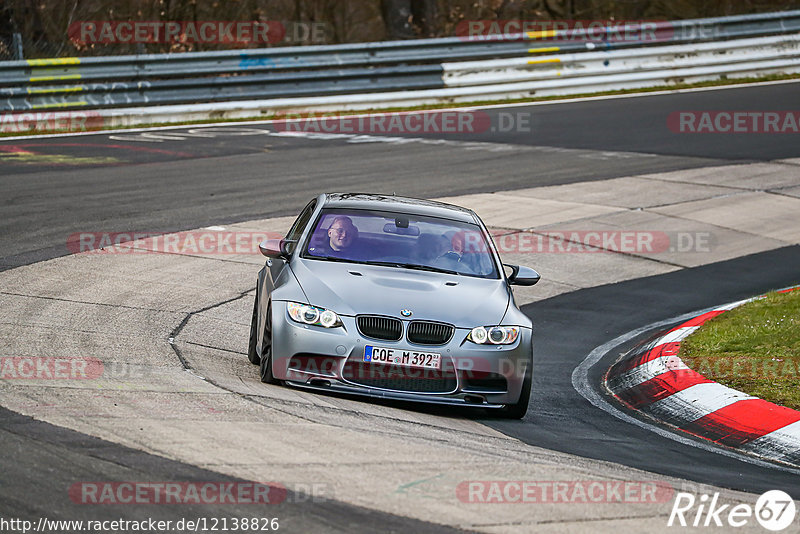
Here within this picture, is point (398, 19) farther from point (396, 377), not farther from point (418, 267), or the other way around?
point (396, 377)

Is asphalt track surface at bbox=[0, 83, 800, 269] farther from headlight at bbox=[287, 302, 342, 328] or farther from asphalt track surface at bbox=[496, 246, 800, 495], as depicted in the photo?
headlight at bbox=[287, 302, 342, 328]

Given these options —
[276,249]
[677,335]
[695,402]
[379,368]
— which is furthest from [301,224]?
[677,335]

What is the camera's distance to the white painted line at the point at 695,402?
863cm

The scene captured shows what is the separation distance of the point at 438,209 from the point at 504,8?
28225 mm

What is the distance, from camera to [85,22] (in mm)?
29750

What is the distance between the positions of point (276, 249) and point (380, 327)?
4.59 ft

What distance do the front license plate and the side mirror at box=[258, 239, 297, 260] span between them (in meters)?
1.46

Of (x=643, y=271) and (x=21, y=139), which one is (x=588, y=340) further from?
(x=21, y=139)

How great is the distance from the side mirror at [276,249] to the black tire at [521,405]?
2.13 m

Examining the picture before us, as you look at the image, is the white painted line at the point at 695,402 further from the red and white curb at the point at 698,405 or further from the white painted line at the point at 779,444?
the white painted line at the point at 779,444

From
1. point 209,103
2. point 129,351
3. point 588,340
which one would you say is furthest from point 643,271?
point 209,103

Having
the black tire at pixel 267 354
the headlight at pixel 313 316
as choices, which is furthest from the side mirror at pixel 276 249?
the headlight at pixel 313 316

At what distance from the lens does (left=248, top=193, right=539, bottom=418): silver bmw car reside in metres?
7.88

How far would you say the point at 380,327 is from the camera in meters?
7.91
